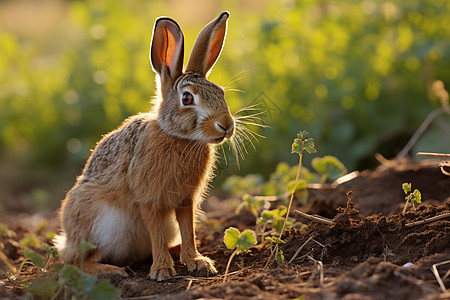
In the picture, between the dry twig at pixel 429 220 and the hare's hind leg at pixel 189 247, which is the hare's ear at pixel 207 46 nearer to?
the hare's hind leg at pixel 189 247

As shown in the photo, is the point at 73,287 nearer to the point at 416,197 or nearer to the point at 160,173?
the point at 160,173

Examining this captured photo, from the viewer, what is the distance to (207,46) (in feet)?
13.7

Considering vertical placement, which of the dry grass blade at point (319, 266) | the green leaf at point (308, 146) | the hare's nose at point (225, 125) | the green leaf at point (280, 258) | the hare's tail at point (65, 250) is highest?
the hare's nose at point (225, 125)

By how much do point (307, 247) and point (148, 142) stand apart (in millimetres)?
1248

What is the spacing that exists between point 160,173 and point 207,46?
3.07ft

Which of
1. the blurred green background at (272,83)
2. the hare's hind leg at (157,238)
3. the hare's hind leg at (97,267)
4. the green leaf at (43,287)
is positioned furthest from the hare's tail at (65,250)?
the blurred green background at (272,83)

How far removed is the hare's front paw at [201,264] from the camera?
12.9 feet

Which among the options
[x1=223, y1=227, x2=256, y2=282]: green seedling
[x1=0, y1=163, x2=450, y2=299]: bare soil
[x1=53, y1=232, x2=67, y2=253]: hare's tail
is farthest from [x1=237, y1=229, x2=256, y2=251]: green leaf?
[x1=53, y1=232, x2=67, y2=253]: hare's tail

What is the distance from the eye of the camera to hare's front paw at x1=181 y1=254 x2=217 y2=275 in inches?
154

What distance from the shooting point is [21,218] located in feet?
22.2

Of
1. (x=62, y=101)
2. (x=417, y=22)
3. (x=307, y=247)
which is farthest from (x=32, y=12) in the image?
(x=307, y=247)

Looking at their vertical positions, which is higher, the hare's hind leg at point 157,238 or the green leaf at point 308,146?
the green leaf at point 308,146

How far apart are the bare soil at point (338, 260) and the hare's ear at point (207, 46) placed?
130cm

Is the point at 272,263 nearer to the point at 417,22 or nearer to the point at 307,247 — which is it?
the point at 307,247
